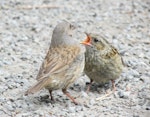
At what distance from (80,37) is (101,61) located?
3.23 meters

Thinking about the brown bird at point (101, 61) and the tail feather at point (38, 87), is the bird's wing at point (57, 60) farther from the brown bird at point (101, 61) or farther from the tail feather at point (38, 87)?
the brown bird at point (101, 61)

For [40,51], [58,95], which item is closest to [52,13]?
[40,51]

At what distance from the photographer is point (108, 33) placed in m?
13.2

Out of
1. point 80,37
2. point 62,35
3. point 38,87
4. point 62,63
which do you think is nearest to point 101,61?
point 62,35

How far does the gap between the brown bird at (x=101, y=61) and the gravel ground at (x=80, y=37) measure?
0.95ft

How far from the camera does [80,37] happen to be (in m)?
13.1

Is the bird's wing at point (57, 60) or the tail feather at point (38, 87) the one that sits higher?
the bird's wing at point (57, 60)

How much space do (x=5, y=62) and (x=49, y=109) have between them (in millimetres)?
2404

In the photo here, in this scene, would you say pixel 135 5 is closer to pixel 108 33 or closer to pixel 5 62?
pixel 108 33

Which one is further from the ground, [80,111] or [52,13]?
A: [52,13]

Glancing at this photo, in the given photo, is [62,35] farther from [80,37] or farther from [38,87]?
[80,37]

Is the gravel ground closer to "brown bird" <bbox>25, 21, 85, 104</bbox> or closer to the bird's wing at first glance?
"brown bird" <bbox>25, 21, 85, 104</bbox>

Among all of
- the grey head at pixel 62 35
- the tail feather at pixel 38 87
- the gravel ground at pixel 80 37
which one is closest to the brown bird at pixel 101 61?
the gravel ground at pixel 80 37

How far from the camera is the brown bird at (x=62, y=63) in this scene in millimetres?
8984
